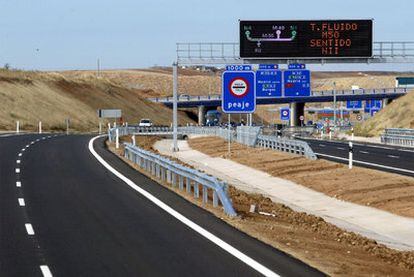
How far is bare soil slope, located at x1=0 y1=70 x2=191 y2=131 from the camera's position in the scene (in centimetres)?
10644

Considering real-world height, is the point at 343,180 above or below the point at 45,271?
below

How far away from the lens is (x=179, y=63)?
51.0 metres

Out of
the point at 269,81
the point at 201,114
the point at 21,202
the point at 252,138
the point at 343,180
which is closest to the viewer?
the point at 21,202

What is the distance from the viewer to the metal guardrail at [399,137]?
6316cm

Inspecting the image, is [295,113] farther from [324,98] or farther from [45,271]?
[45,271]

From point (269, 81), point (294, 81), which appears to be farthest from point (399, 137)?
point (269, 81)

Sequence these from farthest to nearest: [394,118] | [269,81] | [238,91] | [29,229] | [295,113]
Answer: [295,113] < [394,118] < [269,81] < [238,91] < [29,229]

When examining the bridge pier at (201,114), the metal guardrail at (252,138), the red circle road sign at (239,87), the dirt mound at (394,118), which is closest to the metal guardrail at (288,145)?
the metal guardrail at (252,138)

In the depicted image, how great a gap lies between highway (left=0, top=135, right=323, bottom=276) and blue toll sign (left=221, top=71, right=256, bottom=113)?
11.0 meters

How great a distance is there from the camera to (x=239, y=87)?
3841cm

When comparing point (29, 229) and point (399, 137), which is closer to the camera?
point (29, 229)

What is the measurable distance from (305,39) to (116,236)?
38.2 m

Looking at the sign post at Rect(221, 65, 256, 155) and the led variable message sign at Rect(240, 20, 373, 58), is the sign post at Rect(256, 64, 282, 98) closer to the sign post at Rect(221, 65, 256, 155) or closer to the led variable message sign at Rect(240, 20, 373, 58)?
the led variable message sign at Rect(240, 20, 373, 58)

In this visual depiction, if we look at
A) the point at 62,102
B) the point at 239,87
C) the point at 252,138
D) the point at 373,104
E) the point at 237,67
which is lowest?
the point at 373,104
